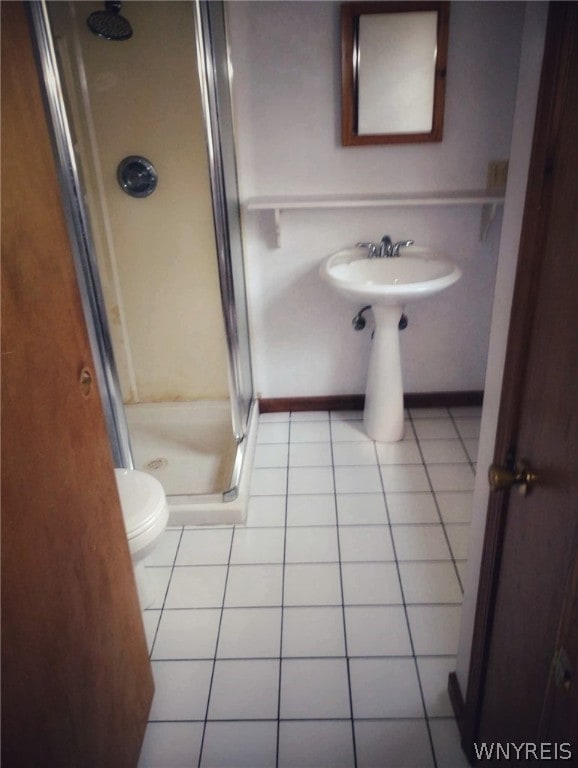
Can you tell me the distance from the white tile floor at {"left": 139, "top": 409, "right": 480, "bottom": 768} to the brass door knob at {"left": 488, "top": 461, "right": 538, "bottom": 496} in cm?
83

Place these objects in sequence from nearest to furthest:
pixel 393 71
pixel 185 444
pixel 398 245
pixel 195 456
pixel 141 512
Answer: pixel 141 512
pixel 393 71
pixel 398 245
pixel 195 456
pixel 185 444

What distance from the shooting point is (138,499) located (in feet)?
5.15

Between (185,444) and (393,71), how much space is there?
1937 millimetres

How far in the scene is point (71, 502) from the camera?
951 mm

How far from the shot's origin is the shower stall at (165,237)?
206 cm

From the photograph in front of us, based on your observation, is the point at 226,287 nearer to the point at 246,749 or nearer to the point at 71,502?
the point at 71,502

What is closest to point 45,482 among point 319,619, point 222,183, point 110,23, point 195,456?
point 319,619

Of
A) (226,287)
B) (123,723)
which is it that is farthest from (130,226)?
(123,723)

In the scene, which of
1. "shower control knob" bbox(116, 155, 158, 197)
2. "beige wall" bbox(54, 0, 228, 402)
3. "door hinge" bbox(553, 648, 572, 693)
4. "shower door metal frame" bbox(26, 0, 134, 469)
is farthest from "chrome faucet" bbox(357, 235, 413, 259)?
"door hinge" bbox(553, 648, 572, 693)

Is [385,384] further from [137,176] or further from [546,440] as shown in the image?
[546,440]

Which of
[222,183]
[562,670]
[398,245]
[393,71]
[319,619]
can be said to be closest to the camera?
[562,670]

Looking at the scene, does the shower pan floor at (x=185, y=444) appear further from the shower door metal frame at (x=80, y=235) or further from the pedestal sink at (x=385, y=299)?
the pedestal sink at (x=385, y=299)

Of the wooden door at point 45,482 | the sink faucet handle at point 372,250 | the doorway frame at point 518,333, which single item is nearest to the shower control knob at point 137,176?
the sink faucet handle at point 372,250

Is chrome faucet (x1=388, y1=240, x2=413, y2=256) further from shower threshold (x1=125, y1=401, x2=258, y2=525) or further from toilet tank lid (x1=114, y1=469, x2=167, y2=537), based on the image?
toilet tank lid (x1=114, y1=469, x2=167, y2=537)
